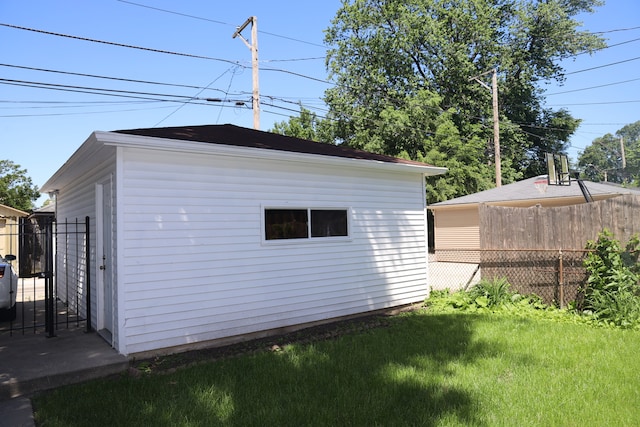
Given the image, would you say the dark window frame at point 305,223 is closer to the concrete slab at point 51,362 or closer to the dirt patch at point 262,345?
the dirt patch at point 262,345

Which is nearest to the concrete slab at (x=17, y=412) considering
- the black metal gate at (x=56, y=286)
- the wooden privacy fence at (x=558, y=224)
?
the black metal gate at (x=56, y=286)

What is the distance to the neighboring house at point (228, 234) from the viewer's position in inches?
213

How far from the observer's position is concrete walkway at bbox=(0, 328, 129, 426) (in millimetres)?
4121

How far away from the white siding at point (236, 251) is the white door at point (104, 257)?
100cm

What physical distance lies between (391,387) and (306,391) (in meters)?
0.87

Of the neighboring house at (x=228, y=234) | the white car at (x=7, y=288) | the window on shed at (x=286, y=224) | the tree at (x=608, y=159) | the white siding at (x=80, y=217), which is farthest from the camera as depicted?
the tree at (x=608, y=159)

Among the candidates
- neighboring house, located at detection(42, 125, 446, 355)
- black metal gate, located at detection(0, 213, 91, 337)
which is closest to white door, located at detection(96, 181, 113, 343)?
neighboring house, located at detection(42, 125, 446, 355)

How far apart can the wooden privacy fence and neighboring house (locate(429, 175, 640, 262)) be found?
21.8 ft

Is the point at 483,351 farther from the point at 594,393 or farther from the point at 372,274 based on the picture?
the point at 372,274

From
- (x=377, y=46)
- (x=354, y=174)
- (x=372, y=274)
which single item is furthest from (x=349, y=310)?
(x=377, y=46)

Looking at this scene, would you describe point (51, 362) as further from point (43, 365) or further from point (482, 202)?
point (482, 202)

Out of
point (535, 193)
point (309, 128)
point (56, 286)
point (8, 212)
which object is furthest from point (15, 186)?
point (535, 193)

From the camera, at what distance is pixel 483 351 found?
5289 millimetres

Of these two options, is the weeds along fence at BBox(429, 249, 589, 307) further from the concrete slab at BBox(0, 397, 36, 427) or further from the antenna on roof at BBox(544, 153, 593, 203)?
the concrete slab at BBox(0, 397, 36, 427)
